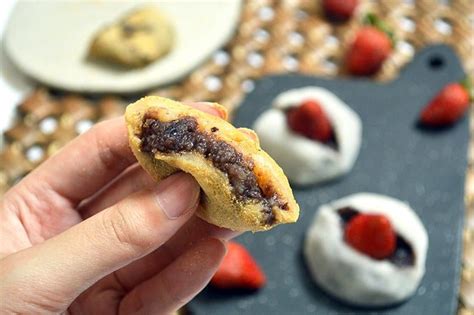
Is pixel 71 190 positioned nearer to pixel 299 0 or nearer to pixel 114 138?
pixel 114 138

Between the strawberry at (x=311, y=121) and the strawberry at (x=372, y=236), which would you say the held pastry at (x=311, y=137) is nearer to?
the strawberry at (x=311, y=121)

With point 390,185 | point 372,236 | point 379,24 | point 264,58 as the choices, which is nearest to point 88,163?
point 372,236

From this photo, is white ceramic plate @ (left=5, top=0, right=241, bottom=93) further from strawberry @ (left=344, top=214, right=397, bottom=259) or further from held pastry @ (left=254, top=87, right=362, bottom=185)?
strawberry @ (left=344, top=214, right=397, bottom=259)

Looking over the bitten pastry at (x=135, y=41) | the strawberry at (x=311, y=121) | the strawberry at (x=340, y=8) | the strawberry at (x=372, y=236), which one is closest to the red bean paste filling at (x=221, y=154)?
the strawberry at (x=372, y=236)

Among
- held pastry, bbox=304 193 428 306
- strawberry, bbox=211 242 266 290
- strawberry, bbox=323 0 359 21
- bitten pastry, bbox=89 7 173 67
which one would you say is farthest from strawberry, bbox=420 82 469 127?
bitten pastry, bbox=89 7 173 67

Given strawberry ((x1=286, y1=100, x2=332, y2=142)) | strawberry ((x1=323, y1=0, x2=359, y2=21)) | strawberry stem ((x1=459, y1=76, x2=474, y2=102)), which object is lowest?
strawberry stem ((x1=459, y1=76, x2=474, y2=102))

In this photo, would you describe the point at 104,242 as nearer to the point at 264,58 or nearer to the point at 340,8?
the point at 264,58

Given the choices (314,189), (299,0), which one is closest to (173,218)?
(314,189)
